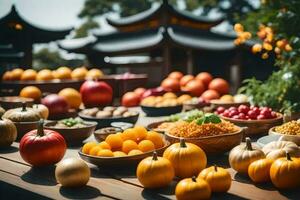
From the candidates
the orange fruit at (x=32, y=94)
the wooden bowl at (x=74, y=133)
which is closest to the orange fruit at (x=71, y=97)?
the orange fruit at (x=32, y=94)

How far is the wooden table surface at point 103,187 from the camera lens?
6.49 ft

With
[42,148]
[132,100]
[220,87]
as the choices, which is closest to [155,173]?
[42,148]

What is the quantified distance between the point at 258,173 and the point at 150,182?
600 mm

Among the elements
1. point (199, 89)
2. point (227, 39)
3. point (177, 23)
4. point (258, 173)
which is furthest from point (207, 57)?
point (258, 173)

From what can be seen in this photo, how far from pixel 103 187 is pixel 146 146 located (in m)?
0.48

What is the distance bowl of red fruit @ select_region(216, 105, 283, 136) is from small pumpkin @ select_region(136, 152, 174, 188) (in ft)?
4.70

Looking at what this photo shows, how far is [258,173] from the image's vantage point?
2.07 meters

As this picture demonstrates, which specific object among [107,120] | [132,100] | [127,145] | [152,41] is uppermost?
[152,41]

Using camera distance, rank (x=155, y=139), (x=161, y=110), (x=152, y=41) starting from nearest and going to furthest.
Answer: (x=155, y=139)
(x=161, y=110)
(x=152, y=41)

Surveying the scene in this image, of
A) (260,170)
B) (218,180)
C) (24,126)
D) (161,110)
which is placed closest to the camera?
(218,180)

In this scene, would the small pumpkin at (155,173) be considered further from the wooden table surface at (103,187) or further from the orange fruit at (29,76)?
the orange fruit at (29,76)

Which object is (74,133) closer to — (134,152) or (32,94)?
(134,152)

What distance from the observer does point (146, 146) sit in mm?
2516

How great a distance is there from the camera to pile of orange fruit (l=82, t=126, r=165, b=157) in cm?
245
